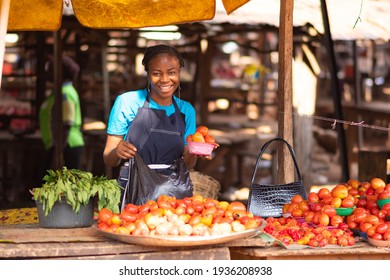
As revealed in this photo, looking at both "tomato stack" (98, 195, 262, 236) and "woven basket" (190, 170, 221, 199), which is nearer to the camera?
"tomato stack" (98, 195, 262, 236)

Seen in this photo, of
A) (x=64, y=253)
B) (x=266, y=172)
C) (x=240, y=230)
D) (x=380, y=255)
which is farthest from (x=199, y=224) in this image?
(x=266, y=172)

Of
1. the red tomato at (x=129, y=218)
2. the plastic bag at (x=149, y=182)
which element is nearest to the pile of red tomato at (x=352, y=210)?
the plastic bag at (x=149, y=182)

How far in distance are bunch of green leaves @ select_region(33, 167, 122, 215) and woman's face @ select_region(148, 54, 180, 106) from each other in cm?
71

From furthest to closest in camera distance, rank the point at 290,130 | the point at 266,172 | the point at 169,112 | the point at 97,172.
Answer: the point at 266,172, the point at 97,172, the point at 290,130, the point at 169,112

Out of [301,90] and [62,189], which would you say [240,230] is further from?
[301,90]

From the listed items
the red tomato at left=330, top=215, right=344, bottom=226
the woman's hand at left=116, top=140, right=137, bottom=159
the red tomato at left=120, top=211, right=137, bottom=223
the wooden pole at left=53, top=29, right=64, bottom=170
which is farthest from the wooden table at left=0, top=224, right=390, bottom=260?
the wooden pole at left=53, top=29, right=64, bottom=170

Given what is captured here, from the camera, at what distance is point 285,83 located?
555 cm

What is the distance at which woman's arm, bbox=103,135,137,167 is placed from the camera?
189 inches

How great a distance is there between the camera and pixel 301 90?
11.4m

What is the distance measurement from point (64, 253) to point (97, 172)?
18.4 feet

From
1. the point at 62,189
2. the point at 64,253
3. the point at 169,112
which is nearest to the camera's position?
the point at 64,253

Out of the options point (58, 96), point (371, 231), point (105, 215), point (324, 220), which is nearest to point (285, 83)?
point (324, 220)

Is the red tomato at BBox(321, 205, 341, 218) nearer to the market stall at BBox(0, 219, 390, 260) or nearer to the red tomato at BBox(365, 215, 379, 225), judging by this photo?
the red tomato at BBox(365, 215, 379, 225)

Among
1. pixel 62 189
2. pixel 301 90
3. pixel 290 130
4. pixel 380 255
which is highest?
pixel 301 90
